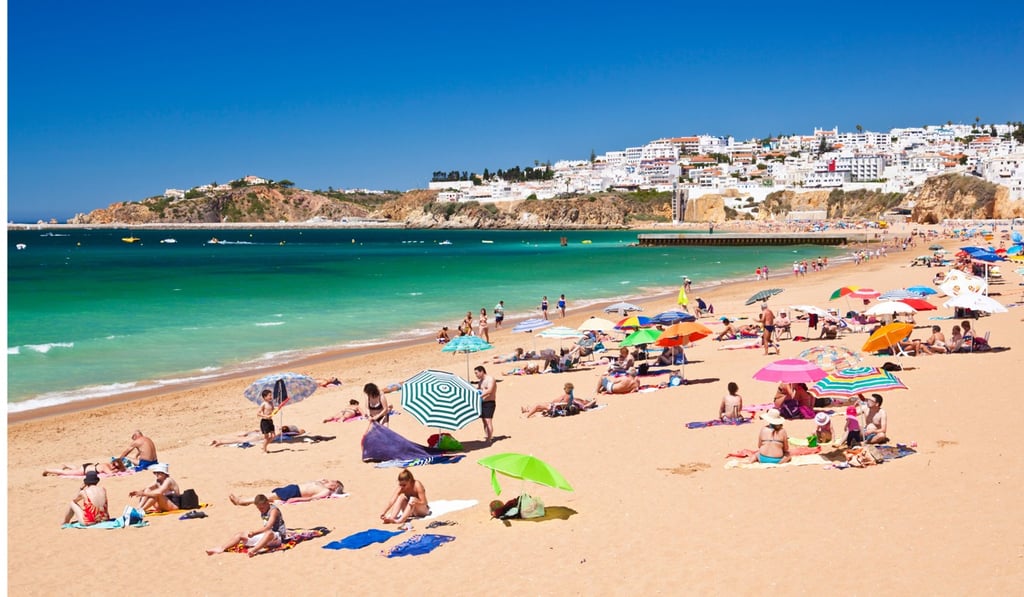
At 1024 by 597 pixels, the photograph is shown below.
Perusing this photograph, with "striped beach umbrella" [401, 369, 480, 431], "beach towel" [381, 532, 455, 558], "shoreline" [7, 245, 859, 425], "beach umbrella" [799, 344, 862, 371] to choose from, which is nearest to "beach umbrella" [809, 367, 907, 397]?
"beach umbrella" [799, 344, 862, 371]

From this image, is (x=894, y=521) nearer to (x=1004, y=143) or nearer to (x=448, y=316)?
(x=448, y=316)

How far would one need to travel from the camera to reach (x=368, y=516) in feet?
30.0

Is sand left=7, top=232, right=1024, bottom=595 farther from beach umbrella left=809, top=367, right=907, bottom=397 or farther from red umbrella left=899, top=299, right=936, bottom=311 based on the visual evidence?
red umbrella left=899, top=299, right=936, bottom=311

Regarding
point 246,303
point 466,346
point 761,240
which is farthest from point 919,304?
point 761,240

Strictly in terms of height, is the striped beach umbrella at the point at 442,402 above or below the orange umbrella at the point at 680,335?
below

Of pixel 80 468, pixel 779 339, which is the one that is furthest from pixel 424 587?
pixel 779 339

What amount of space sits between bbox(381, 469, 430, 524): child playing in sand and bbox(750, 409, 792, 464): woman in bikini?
12.6ft

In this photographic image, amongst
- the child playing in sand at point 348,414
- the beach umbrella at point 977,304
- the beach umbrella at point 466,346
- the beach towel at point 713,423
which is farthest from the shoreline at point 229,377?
the beach umbrella at point 977,304

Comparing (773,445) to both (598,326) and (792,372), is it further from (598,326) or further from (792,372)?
(598,326)

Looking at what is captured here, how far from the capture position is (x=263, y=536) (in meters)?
8.14

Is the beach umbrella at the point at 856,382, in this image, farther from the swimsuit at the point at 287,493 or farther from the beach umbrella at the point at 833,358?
the swimsuit at the point at 287,493

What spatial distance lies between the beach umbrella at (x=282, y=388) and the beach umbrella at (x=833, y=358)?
743 cm

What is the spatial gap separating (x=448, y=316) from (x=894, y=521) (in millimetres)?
26575

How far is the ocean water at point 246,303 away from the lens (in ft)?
74.5
